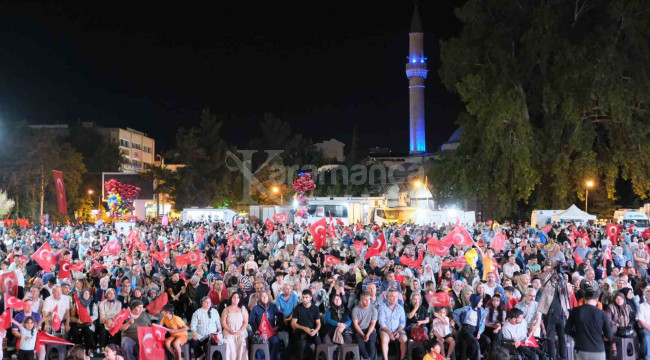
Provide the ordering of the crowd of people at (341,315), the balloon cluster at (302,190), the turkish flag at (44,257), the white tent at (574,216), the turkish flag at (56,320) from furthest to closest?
the balloon cluster at (302,190), the white tent at (574,216), the turkish flag at (44,257), the turkish flag at (56,320), the crowd of people at (341,315)

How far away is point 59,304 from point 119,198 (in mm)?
25017

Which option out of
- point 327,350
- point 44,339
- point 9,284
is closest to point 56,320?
point 44,339

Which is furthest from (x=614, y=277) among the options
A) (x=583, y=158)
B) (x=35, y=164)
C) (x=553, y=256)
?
(x=35, y=164)

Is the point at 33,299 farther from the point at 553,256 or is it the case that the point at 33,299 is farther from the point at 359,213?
the point at 359,213

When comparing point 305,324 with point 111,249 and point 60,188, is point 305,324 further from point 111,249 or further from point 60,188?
point 60,188

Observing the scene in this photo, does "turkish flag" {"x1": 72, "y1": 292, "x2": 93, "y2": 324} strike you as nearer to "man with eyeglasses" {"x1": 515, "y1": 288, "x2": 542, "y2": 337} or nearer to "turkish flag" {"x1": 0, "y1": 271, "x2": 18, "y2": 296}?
"turkish flag" {"x1": 0, "y1": 271, "x2": 18, "y2": 296}

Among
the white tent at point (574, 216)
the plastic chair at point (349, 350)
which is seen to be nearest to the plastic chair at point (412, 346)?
the plastic chair at point (349, 350)

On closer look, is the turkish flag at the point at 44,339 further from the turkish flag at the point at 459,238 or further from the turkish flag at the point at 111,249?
the turkish flag at the point at 459,238

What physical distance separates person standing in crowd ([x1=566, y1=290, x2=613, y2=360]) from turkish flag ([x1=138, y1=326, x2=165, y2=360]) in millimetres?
5090

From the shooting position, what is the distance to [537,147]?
37.3 metres

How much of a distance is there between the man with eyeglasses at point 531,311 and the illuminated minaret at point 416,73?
295ft

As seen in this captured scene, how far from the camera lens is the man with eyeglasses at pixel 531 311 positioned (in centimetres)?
985

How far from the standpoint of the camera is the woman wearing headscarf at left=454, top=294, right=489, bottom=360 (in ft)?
33.0

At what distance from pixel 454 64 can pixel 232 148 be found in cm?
4385
